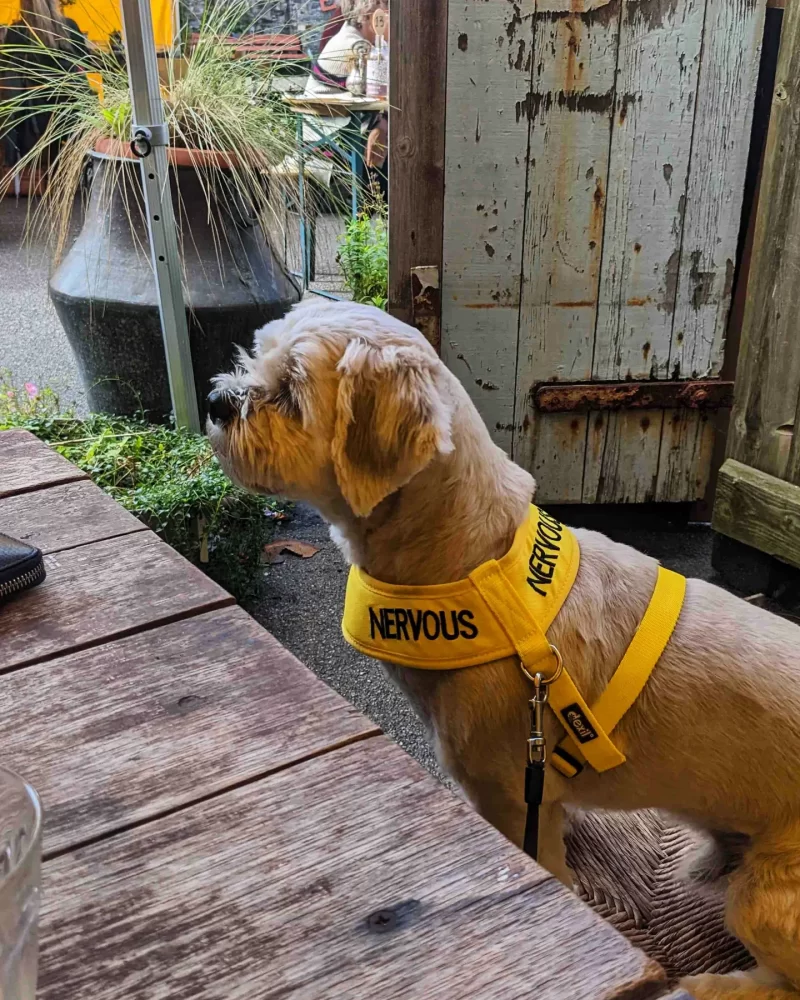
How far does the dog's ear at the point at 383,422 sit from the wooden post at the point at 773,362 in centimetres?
212

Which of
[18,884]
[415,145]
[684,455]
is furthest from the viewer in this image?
[684,455]

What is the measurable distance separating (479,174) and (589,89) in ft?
1.56

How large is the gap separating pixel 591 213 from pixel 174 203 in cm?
174

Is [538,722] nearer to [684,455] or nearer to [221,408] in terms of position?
[221,408]

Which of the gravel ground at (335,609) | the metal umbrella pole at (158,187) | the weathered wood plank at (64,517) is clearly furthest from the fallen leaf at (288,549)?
the weathered wood plank at (64,517)

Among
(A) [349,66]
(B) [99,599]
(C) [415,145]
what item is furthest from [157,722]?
(A) [349,66]

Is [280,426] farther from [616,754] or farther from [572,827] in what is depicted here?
[572,827]

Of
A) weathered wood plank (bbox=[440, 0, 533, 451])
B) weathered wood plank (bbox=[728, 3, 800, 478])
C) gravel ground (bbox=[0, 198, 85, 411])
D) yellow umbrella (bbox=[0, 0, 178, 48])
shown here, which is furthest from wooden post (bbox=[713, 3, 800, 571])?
gravel ground (bbox=[0, 198, 85, 411])

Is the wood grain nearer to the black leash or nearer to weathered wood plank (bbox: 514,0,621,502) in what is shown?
weathered wood plank (bbox: 514,0,621,502)

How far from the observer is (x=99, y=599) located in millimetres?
1398

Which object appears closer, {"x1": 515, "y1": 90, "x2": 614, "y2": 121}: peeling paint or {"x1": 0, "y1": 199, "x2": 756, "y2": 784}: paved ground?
{"x1": 0, "y1": 199, "x2": 756, "y2": 784}: paved ground

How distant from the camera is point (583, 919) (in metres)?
0.84

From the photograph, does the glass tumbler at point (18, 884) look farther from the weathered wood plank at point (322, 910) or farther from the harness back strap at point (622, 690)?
the harness back strap at point (622, 690)

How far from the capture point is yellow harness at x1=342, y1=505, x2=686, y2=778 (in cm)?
154
